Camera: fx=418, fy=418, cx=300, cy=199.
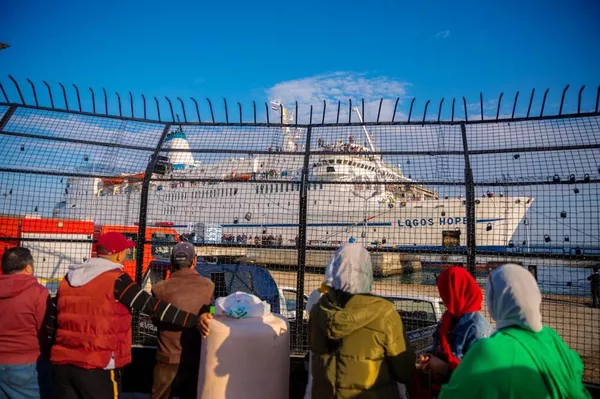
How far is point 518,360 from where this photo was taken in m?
1.63

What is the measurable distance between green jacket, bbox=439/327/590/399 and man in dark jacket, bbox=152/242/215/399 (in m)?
2.16

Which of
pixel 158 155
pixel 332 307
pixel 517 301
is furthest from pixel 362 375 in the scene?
pixel 158 155

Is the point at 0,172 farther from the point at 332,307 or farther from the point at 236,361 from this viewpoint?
the point at 332,307

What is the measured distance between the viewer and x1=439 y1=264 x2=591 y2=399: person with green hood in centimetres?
161

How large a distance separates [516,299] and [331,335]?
38.4 inches

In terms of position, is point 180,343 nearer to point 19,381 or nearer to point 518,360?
point 19,381

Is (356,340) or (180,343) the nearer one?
(356,340)

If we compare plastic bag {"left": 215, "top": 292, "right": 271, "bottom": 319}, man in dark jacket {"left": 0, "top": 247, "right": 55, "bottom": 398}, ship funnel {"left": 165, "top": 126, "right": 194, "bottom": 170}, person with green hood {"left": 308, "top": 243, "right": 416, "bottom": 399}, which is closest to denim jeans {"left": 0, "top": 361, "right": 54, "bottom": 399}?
man in dark jacket {"left": 0, "top": 247, "right": 55, "bottom": 398}

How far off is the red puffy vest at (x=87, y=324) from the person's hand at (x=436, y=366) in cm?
211

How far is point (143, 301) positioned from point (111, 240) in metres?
0.52

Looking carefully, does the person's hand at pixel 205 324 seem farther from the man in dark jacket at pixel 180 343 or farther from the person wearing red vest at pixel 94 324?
the man in dark jacket at pixel 180 343

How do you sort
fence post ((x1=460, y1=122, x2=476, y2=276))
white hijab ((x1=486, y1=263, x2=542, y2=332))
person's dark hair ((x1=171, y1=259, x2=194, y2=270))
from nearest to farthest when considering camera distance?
white hijab ((x1=486, y1=263, x2=542, y2=332)) → person's dark hair ((x1=171, y1=259, x2=194, y2=270)) → fence post ((x1=460, y1=122, x2=476, y2=276))

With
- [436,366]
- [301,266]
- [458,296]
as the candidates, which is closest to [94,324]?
[301,266]

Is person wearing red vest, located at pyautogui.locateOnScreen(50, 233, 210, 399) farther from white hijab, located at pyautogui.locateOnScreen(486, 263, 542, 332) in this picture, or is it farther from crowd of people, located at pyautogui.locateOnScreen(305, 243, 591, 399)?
white hijab, located at pyautogui.locateOnScreen(486, 263, 542, 332)
